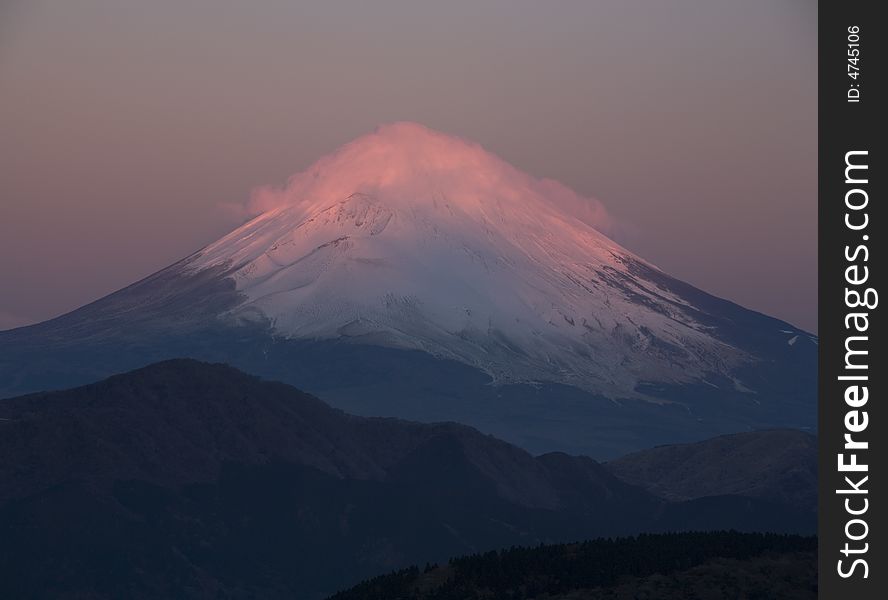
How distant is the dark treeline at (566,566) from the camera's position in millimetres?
72562

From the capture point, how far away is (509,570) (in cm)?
7569

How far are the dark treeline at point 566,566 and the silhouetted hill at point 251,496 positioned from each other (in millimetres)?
61897

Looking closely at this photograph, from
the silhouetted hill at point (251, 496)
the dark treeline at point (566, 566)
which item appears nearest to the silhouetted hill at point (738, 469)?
the silhouetted hill at point (251, 496)

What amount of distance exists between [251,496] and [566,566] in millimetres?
83648

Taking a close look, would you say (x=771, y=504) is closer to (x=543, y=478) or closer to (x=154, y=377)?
(x=543, y=478)

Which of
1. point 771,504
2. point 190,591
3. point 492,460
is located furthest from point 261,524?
point 771,504

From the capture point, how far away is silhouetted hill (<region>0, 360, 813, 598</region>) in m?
141

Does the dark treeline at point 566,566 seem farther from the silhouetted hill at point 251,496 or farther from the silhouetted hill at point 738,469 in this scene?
the silhouetted hill at point 738,469

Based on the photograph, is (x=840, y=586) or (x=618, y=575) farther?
(x=618, y=575)

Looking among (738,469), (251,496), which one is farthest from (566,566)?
(738,469)

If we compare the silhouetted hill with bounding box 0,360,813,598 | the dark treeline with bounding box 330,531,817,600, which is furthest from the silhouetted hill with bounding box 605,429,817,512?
the dark treeline with bounding box 330,531,817,600

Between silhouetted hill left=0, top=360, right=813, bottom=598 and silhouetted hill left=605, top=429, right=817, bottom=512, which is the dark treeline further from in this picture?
silhouetted hill left=605, top=429, right=817, bottom=512

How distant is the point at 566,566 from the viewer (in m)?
75.4

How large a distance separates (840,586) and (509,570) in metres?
35.4
